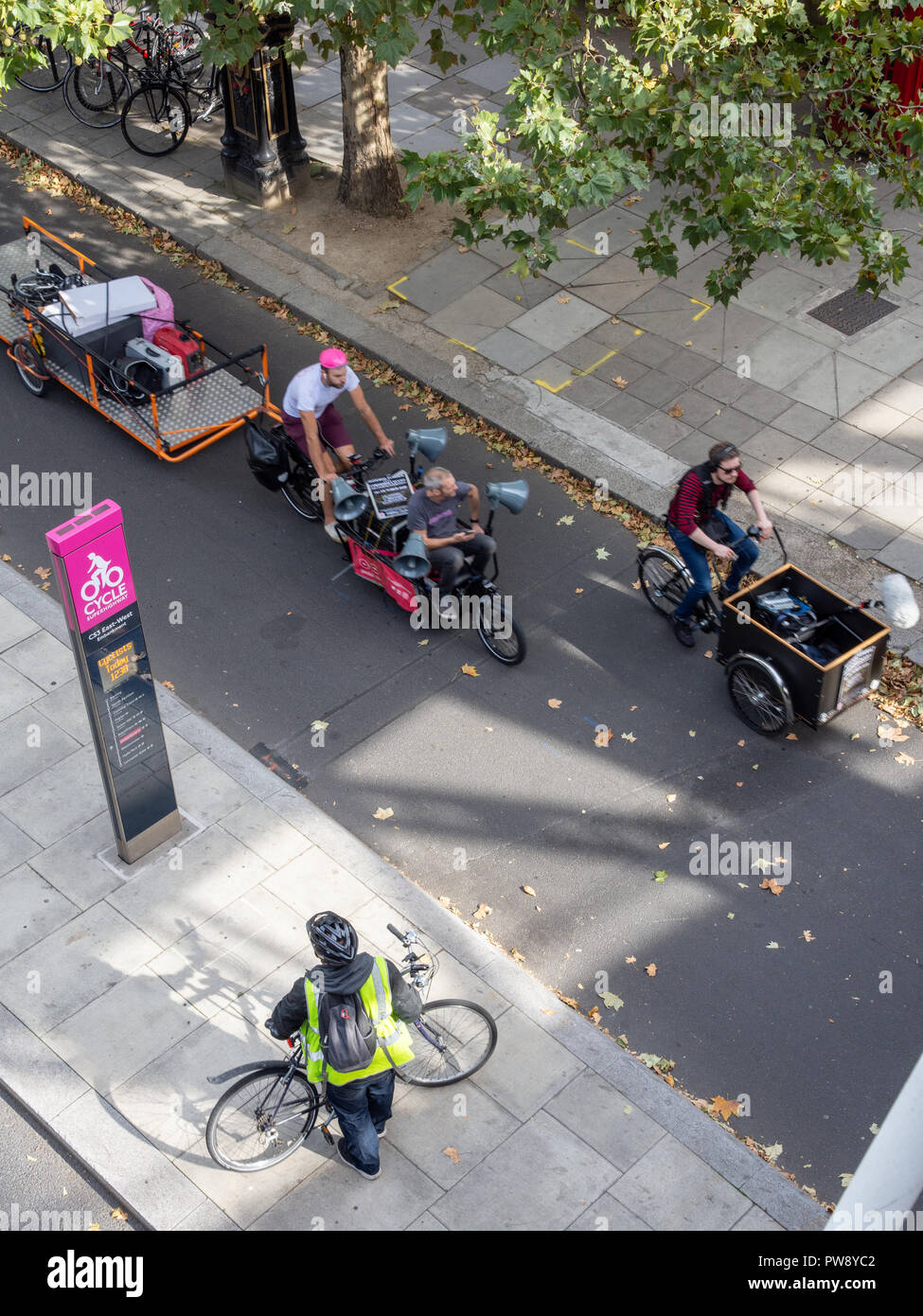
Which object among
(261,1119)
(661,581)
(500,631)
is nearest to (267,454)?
(500,631)

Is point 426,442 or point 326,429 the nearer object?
point 426,442

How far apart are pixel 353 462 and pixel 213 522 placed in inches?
58.8

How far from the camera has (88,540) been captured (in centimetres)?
699

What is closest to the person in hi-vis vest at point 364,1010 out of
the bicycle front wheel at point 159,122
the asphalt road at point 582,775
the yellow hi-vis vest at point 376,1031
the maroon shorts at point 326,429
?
the yellow hi-vis vest at point 376,1031

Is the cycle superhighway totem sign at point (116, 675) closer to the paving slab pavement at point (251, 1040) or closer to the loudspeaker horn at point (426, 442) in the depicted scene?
the paving slab pavement at point (251, 1040)

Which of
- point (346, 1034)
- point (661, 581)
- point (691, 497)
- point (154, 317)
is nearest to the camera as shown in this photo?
point (346, 1034)

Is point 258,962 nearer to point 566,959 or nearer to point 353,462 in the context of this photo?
point 566,959

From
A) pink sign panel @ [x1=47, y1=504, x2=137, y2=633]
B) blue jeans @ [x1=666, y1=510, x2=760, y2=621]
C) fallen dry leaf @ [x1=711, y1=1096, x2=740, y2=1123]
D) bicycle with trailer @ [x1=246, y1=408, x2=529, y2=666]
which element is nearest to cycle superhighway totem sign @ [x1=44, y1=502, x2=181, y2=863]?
pink sign panel @ [x1=47, y1=504, x2=137, y2=633]

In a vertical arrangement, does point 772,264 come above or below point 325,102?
below

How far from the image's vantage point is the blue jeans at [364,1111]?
6598 mm

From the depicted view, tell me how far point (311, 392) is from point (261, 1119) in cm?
548

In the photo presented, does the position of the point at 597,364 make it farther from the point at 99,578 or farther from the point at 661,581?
the point at 99,578

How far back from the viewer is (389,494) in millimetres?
10219
